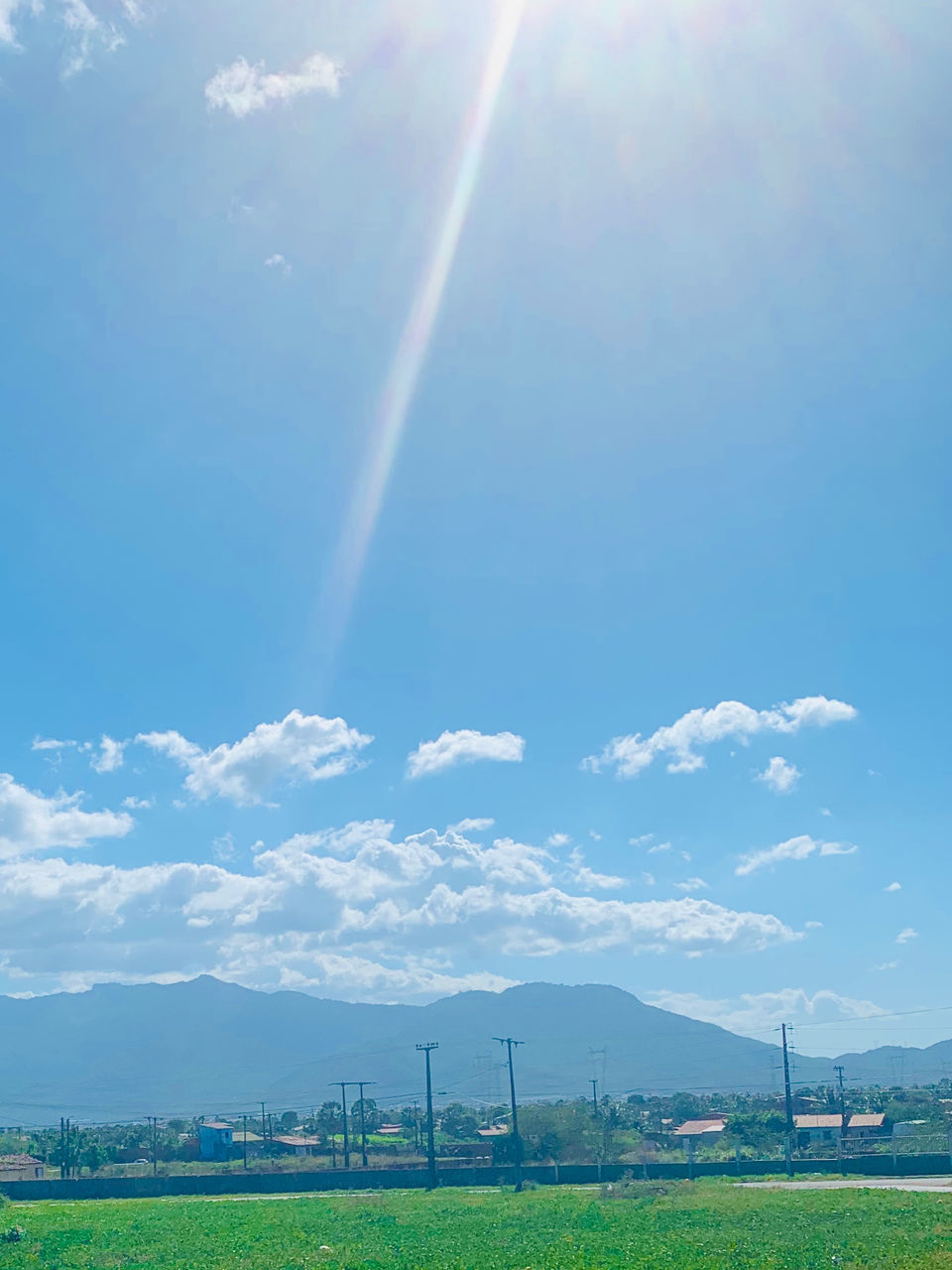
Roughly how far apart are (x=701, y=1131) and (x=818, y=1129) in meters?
18.3

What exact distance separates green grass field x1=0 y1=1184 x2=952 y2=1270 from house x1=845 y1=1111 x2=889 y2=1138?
49034mm

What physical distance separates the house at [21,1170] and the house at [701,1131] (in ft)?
185

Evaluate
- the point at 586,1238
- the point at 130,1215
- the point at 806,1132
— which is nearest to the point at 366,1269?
the point at 586,1238

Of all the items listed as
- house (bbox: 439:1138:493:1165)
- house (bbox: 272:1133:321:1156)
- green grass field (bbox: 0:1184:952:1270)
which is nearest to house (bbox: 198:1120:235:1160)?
house (bbox: 272:1133:321:1156)

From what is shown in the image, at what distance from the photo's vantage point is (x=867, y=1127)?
99750mm

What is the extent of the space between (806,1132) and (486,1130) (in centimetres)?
4337

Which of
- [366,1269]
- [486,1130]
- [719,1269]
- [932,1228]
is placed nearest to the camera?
[719,1269]

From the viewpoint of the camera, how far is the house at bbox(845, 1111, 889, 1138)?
9812 cm

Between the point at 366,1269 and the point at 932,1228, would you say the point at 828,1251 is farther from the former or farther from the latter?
the point at 366,1269

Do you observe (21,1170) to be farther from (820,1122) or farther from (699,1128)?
(820,1122)

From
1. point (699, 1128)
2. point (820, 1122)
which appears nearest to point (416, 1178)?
point (820, 1122)

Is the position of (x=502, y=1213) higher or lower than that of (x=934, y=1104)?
higher

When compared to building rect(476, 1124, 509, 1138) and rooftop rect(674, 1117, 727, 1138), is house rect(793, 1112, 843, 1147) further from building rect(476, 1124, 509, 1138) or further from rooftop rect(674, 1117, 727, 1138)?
building rect(476, 1124, 509, 1138)

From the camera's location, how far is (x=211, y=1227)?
45344 mm
